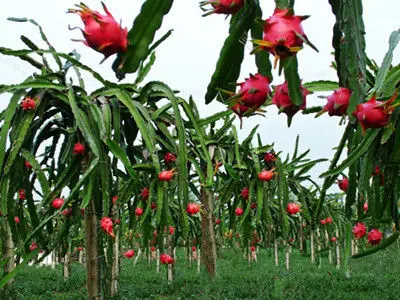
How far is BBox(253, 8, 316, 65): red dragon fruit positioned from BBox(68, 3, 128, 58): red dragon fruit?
18 cm

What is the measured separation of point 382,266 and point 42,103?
10.8m

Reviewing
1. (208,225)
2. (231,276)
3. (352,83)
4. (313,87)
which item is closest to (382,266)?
(231,276)

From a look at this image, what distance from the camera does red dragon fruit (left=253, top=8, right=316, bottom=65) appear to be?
449mm

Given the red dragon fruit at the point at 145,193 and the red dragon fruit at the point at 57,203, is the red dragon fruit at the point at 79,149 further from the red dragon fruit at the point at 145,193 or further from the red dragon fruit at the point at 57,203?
the red dragon fruit at the point at 145,193

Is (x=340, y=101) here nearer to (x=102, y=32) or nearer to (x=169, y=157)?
(x=102, y=32)

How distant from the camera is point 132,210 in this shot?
2.88 metres

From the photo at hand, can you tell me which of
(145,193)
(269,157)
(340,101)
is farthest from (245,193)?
(340,101)

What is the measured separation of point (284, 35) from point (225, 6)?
0.14 m

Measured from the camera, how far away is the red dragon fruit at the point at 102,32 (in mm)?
527

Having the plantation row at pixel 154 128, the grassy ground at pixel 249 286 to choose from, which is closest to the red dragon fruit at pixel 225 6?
the plantation row at pixel 154 128

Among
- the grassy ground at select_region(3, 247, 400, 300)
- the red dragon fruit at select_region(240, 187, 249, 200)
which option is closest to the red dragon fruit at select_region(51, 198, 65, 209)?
the red dragon fruit at select_region(240, 187, 249, 200)

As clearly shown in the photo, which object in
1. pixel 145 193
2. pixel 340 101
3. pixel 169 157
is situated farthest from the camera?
pixel 145 193

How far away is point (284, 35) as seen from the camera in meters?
0.45

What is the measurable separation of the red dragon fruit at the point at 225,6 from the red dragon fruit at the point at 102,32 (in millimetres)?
109
